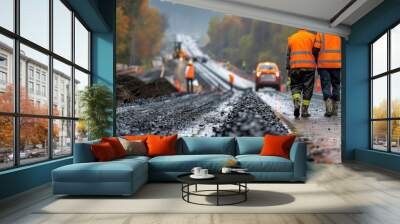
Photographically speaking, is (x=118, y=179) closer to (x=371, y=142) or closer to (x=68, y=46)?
(x=68, y=46)

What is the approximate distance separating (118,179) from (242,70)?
5444 mm

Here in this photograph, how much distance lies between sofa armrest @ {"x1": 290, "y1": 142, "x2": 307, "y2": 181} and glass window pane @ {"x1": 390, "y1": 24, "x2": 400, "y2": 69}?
3297mm

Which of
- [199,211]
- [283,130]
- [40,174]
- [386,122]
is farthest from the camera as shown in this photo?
[283,130]

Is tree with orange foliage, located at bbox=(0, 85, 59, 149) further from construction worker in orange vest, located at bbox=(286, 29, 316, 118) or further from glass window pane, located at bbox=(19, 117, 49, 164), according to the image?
construction worker in orange vest, located at bbox=(286, 29, 316, 118)

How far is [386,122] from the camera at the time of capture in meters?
8.68

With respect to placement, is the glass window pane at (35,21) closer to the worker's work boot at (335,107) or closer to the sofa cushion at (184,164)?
the sofa cushion at (184,164)

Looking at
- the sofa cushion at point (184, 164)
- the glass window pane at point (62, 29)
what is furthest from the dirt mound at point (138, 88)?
the sofa cushion at point (184, 164)

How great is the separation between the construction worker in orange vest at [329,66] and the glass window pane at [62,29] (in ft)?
18.5

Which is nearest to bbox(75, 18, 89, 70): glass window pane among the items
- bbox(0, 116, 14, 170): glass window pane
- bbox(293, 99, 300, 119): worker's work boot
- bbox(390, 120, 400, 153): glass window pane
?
bbox(0, 116, 14, 170): glass window pane

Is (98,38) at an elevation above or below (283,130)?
above

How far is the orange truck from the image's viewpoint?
31.8 ft

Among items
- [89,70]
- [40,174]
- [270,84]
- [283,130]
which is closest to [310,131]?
[283,130]

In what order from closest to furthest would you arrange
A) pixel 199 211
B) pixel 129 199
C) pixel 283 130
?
pixel 199 211 < pixel 129 199 < pixel 283 130

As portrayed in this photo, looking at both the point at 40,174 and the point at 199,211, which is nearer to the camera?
the point at 199,211
